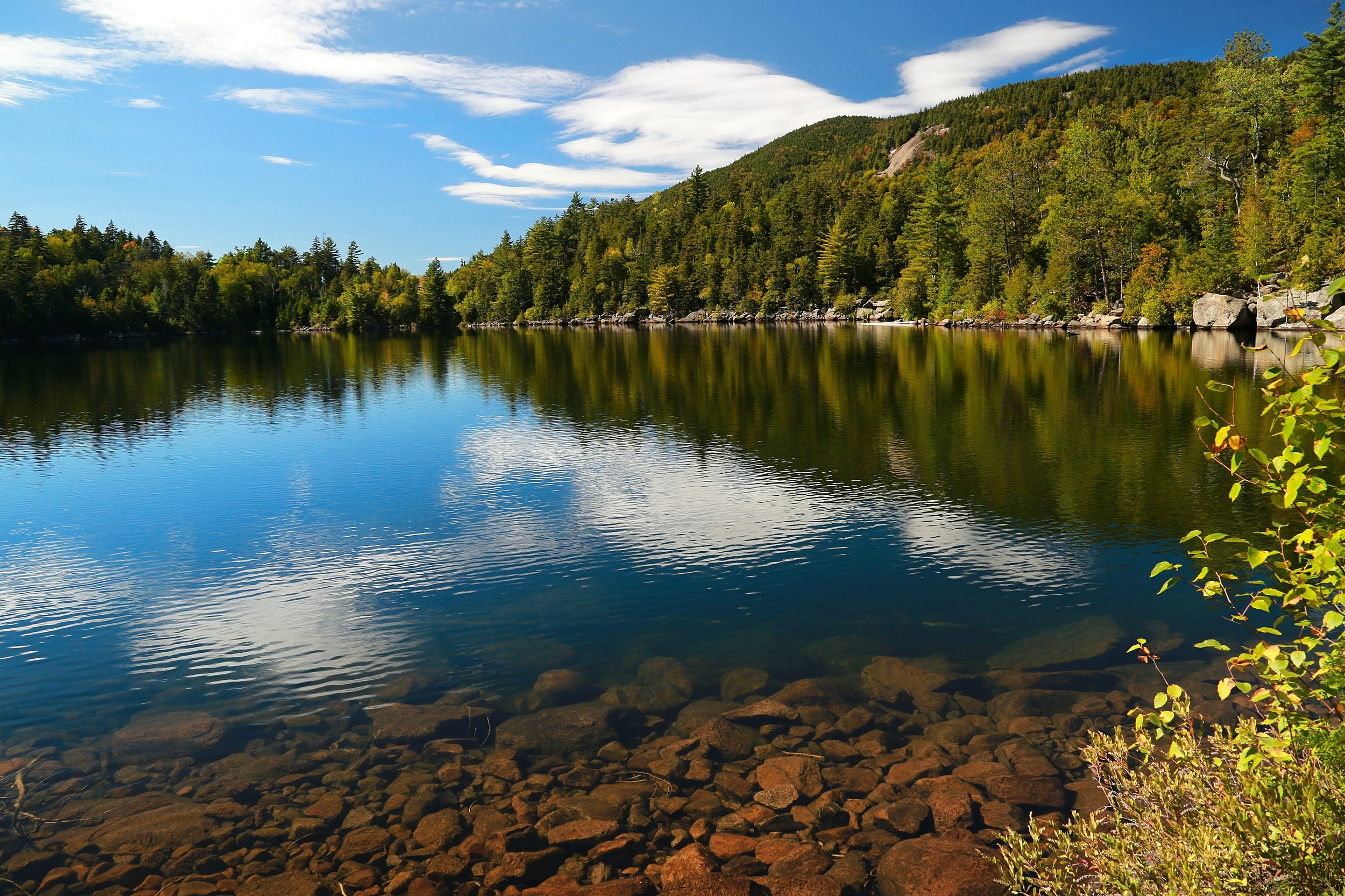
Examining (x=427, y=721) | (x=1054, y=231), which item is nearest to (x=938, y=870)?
(x=427, y=721)

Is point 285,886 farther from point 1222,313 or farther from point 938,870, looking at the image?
point 1222,313

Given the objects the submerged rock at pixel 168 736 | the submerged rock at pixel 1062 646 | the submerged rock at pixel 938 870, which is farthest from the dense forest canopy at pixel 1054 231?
the submerged rock at pixel 168 736

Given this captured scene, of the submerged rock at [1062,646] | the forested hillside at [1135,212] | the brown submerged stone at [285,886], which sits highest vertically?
the forested hillside at [1135,212]

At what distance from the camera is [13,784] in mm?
11078

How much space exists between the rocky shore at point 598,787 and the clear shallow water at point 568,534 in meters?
0.92

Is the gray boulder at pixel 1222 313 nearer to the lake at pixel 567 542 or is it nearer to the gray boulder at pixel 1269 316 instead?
the gray boulder at pixel 1269 316

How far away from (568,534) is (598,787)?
463 inches

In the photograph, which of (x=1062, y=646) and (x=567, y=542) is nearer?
(x=1062, y=646)

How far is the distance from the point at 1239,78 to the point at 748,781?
112455 millimetres

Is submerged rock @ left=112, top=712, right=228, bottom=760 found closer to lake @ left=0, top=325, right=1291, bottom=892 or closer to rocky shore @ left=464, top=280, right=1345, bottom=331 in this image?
lake @ left=0, top=325, right=1291, bottom=892

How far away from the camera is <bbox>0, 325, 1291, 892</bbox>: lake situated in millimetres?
14391

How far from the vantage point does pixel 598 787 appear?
10.7 metres

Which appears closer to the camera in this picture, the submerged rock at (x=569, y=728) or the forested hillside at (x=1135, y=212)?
the submerged rock at (x=569, y=728)

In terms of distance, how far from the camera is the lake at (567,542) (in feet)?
47.2
